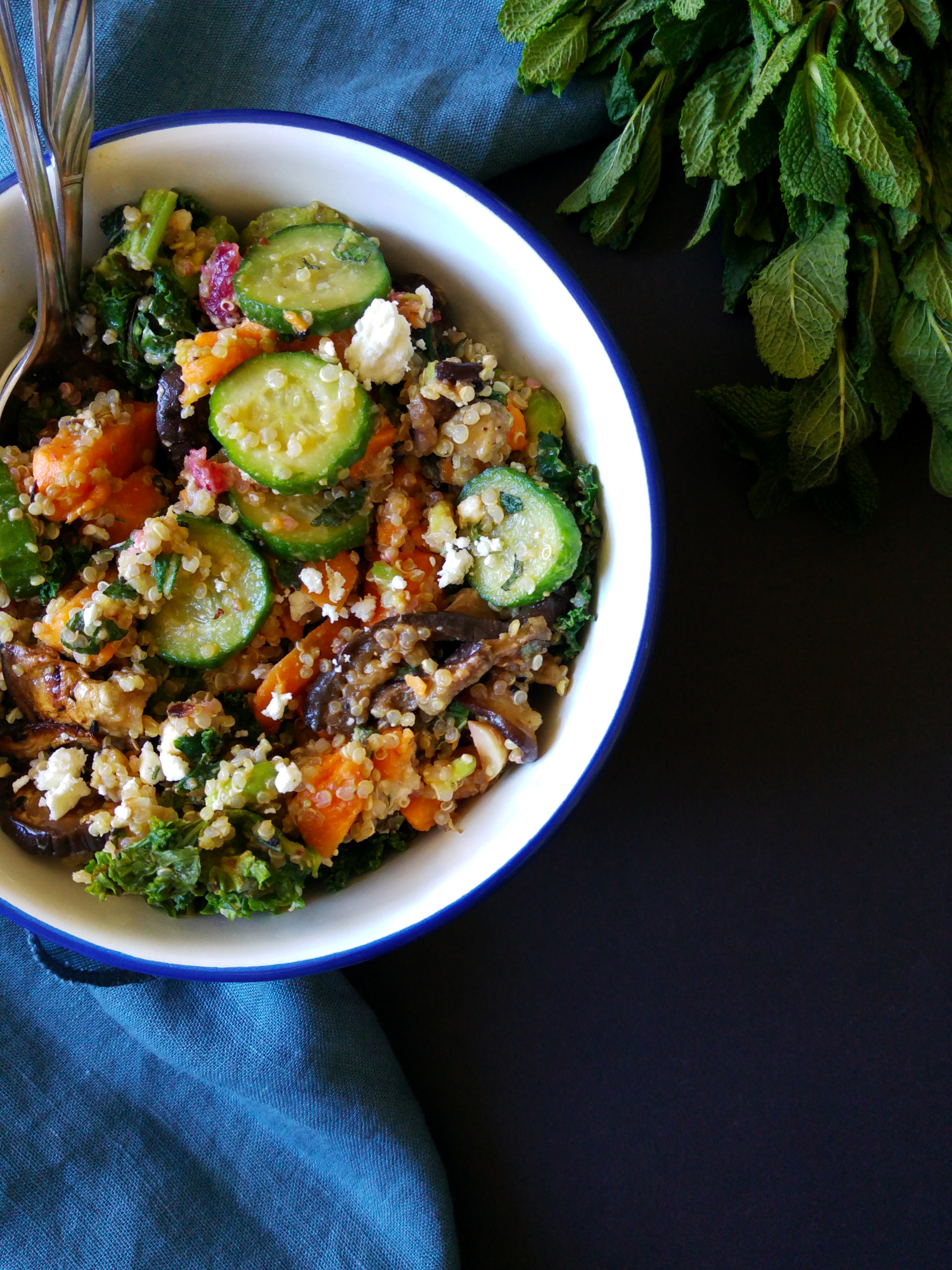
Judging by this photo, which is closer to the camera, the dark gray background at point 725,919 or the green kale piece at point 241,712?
the green kale piece at point 241,712

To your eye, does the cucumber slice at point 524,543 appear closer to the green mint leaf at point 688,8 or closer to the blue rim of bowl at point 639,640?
the blue rim of bowl at point 639,640

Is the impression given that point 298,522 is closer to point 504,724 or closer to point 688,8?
point 504,724

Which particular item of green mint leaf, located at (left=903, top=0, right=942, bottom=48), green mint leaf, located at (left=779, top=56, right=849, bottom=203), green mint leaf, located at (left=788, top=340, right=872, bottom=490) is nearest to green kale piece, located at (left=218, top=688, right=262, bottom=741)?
green mint leaf, located at (left=788, top=340, right=872, bottom=490)

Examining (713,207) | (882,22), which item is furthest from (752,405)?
(882,22)

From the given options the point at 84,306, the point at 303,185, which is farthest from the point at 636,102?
the point at 84,306

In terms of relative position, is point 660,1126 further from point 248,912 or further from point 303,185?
point 303,185

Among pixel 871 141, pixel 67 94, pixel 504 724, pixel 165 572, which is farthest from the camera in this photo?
pixel 871 141

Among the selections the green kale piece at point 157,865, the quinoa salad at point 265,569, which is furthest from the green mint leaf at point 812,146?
the green kale piece at point 157,865
